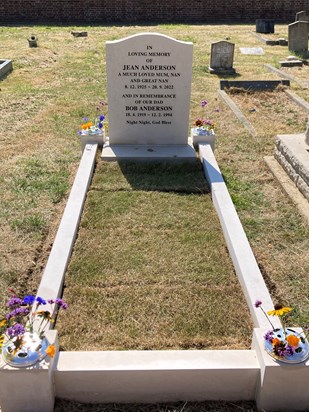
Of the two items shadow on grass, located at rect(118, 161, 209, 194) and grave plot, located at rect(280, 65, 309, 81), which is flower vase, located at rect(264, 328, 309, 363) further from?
grave plot, located at rect(280, 65, 309, 81)

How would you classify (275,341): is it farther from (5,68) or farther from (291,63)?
(291,63)

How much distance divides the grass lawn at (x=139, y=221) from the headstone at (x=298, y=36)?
18.2 ft

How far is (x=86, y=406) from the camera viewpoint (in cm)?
305

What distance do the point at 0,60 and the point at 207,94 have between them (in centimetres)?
559

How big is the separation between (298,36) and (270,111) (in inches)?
263

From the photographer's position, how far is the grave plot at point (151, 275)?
11.7ft

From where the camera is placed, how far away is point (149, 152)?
6.53 meters

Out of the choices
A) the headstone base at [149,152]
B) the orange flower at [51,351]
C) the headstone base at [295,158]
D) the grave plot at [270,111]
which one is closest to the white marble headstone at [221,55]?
the grave plot at [270,111]

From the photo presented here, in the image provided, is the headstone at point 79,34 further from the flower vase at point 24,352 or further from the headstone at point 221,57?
the flower vase at point 24,352

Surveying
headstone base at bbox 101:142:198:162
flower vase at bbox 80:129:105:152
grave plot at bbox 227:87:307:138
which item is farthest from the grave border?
grave plot at bbox 227:87:307:138

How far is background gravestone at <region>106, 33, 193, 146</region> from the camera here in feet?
19.9

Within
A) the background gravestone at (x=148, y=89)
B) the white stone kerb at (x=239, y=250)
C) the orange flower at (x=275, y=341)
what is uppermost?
the background gravestone at (x=148, y=89)

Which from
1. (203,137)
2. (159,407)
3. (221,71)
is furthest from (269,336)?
(221,71)

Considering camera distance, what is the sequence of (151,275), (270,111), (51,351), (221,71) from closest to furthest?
(51,351) → (151,275) → (270,111) → (221,71)
